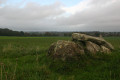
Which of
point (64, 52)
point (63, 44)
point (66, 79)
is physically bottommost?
point (66, 79)

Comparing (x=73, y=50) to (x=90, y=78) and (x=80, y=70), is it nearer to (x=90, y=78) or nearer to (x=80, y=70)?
(x=80, y=70)

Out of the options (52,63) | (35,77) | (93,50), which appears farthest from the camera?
(93,50)

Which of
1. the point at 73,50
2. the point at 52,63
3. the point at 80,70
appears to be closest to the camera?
the point at 80,70

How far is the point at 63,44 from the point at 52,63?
1685 mm

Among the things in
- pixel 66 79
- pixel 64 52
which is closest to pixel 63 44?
pixel 64 52

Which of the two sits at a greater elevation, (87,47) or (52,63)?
(87,47)

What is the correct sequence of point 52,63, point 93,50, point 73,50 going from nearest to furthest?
point 52,63, point 73,50, point 93,50

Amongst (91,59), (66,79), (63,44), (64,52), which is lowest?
(66,79)

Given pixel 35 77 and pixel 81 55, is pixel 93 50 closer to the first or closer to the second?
pixel 81 55

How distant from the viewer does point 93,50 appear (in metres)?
8.48

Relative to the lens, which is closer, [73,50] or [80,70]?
[80,70]

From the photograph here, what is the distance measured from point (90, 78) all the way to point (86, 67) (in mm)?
1303

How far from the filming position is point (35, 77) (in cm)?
516

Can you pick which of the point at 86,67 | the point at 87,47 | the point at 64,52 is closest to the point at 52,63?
the point at 64,52
